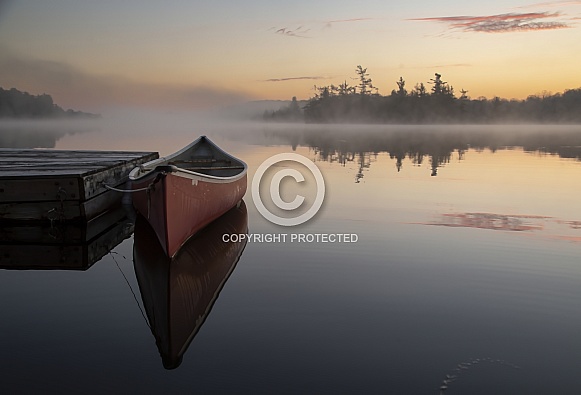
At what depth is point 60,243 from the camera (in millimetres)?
11141

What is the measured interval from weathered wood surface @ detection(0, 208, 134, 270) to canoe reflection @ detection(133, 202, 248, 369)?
737 millimetres

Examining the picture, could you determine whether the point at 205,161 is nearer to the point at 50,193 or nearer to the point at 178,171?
the point at 50,193

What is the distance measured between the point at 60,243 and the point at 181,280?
13.4 feet

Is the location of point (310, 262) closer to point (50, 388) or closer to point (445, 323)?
point (445, 323)

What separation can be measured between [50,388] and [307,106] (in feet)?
616

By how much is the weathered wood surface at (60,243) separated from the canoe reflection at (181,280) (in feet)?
2.42

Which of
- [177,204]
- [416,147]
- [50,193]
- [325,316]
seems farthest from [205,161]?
[416,147]

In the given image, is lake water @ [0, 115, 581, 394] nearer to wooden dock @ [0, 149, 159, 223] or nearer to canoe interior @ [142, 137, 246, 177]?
wooden dock @ [0, 149, 159, 223]

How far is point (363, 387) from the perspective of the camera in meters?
5.23

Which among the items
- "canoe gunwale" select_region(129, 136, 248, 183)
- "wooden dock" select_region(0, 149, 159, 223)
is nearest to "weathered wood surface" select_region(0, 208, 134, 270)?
"wooden dock" select_region(0, 149, 159, 223)

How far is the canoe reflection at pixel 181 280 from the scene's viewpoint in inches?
257

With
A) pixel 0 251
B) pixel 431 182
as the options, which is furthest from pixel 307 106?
pixel 0 251

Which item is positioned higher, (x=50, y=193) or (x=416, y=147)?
(x=50, y=193)

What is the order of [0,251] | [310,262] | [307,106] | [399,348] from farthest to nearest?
[307,106]
[0,251]
[310,262]
[399,348]
